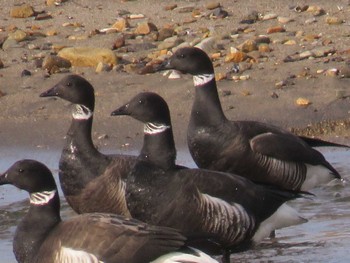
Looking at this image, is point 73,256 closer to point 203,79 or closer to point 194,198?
point 194,198

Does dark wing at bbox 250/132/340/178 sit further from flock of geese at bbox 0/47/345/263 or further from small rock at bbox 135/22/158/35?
small rock at bbox 135/22/158/35

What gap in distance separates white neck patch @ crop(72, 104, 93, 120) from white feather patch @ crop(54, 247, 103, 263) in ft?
7.58

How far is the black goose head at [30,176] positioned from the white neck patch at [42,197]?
0.02 meters

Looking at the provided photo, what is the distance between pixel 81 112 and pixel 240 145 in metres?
1.34

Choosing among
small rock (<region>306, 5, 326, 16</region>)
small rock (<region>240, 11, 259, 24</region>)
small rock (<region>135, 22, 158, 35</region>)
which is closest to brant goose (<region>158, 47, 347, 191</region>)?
small rock (<region>135, 22, 158, 35</region>)

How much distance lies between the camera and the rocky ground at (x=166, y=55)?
13.1 metres

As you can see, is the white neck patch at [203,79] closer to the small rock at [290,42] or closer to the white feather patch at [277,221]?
the white feather patch at [277,221]

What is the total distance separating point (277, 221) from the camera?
967 centimetres

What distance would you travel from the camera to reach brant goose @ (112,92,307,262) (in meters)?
9.11

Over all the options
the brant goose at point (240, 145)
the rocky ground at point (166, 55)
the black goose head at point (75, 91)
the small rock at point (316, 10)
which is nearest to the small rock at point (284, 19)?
the rocky ground at point (166, 55)

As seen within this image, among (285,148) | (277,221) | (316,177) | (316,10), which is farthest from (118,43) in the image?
(277,221)

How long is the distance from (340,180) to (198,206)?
9.51 ft

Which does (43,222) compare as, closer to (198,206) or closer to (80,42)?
(198,206)

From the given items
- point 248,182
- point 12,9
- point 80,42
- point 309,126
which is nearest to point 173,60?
point 248,182
